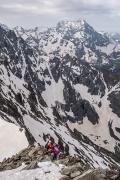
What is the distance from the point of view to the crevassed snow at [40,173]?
33156mm

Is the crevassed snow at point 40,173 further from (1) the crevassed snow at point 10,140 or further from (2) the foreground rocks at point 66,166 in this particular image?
(1) the crevassed snow at point 10,140

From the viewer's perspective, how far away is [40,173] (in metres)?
33.9

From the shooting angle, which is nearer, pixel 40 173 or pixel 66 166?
pixel 40 173

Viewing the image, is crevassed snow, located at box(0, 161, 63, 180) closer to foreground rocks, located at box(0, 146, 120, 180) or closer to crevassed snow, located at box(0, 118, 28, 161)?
foreground rocks, located at box(0, 146, 120, 180)

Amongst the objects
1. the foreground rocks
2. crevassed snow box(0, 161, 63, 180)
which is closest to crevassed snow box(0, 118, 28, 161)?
the foreground rocks

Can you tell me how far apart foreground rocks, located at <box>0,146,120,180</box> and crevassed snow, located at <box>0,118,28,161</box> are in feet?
78.5

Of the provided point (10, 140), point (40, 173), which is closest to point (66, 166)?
point (40, 173)

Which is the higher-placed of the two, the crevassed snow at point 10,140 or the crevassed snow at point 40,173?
the crevassed snow at point 10,140

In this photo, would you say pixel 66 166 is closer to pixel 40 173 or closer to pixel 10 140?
pixel 40 173

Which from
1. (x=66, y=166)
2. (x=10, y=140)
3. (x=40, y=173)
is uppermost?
(x=10, y=140)

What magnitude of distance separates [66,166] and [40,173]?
235 cm

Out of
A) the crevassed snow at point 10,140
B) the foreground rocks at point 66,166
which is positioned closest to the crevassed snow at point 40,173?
the foreground rocks at point 66,166

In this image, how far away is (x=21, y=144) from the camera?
68.6 m

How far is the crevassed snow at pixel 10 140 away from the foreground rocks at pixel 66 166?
2393 cm
